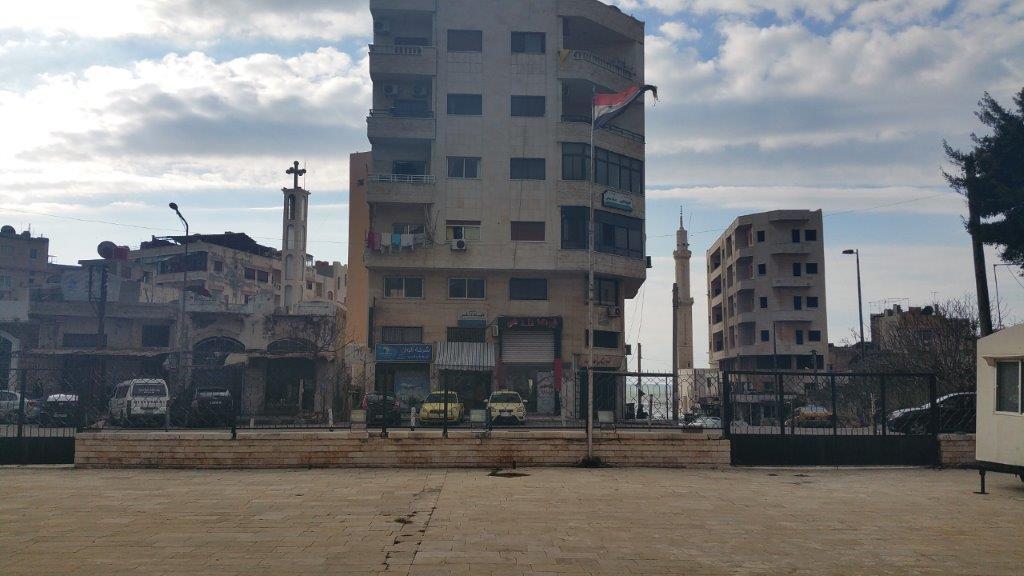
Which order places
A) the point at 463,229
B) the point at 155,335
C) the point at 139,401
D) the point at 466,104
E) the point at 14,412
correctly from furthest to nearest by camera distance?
the point at 155,335
the point at 466,104
the point at 463,229
the point at 139,401
the point at 14,412

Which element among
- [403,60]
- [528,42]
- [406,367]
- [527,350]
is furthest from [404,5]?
[527,350]

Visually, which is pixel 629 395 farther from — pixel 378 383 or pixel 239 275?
pixel 239 275

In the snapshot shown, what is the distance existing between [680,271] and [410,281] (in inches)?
1952

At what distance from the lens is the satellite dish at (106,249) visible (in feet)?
230

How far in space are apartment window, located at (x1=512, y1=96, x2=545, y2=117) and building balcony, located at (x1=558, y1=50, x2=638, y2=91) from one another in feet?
6.78

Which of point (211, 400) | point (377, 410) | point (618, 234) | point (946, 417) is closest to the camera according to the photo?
point (946, 417)

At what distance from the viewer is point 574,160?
46781mm

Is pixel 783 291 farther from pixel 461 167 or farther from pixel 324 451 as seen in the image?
pixel 324 451

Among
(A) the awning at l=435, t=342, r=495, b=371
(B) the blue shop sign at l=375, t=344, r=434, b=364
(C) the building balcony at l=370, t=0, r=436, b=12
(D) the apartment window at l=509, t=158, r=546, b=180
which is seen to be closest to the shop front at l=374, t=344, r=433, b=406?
(B) the blue shop sign at l=375, t=344, r=434, b=364

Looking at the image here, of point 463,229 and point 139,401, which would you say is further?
point 463,229

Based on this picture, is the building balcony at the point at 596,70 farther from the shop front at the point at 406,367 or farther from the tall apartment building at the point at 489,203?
the shop front at the point at 406,367

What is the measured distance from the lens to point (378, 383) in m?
44.7

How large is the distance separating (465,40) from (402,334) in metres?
18.4

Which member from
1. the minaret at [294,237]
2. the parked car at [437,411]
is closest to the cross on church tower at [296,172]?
the minaret at [294,237]
